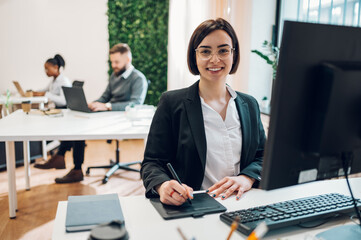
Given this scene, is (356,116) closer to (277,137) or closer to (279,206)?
(277,137)

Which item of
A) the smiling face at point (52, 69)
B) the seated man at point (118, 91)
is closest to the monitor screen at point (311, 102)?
the seated man at point (118, 91)

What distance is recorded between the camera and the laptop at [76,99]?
272 centimetres

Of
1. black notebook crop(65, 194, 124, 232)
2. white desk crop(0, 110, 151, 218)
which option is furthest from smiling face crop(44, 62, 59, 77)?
black notebook crop(65, 194, 124, 232)

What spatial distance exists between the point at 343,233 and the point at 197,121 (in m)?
0.65

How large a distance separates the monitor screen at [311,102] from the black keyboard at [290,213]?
0.60 feet

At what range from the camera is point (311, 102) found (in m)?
0.70

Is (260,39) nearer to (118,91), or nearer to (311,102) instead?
(118,91)

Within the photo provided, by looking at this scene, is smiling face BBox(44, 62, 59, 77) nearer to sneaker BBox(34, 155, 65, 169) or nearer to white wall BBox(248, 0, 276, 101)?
sneaker BBox(34, 155, 65, 169)

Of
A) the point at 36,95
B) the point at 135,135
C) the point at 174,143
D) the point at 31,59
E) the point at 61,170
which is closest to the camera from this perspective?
the point at 174,143

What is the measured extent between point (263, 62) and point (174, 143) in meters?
2.46

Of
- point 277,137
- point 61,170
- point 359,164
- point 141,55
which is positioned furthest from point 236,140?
point 141,55

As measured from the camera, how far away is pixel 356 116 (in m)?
0.75

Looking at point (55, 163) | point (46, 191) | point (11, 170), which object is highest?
point (11, 170)

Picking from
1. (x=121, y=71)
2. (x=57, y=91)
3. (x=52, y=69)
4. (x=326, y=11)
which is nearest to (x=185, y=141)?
(x=326, y=11)
